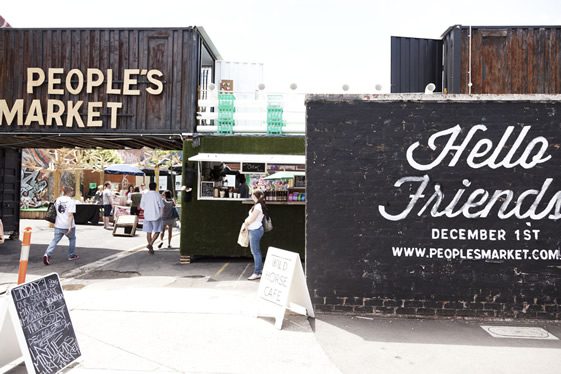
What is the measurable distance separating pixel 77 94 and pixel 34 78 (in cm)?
116

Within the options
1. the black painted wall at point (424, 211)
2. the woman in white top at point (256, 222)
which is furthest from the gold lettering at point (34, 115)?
the black painted wall at point (424, 211)

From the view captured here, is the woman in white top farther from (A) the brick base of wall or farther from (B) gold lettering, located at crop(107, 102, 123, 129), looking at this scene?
(B) gold lettering, located at crop(107, 102, 123, 129)

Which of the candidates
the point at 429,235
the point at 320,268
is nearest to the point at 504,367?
the point at 429,235

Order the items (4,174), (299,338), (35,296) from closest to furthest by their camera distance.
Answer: (35,296) → (299,338) → (4,174)

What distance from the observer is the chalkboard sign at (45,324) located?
432 cm

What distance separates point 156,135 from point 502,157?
25.6 ft

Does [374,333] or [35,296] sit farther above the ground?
[35,296]

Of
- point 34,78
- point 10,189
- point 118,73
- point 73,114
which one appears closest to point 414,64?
point 118,73

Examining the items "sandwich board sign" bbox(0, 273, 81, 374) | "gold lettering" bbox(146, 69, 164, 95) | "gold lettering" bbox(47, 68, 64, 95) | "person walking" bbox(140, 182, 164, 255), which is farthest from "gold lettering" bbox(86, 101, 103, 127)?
"sandwich board sign" bbox(0, 273, 81, 374)

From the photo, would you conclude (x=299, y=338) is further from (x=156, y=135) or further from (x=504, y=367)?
(x=156, y=135)

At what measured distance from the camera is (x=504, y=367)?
4.99m

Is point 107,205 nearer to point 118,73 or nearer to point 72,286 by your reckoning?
point 118,73

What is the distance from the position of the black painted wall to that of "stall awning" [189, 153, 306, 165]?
3.50 meters

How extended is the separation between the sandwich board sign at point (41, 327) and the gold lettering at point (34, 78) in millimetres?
7999
